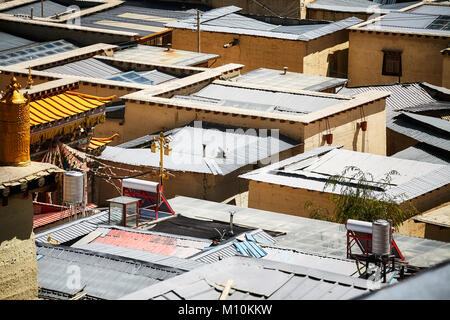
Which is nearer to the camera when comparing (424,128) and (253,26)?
(424,128)

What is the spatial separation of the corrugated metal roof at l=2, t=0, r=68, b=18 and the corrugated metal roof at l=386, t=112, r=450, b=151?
30.3 m

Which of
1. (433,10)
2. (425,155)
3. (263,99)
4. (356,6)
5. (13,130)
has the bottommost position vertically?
(425,155)

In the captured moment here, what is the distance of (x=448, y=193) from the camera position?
39.5 meters

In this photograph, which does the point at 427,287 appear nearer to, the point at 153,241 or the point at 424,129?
the point at 153,241

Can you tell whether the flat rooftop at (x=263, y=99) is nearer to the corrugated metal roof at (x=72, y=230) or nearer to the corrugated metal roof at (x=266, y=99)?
the corrugated metal roof at (x=266, y=99)

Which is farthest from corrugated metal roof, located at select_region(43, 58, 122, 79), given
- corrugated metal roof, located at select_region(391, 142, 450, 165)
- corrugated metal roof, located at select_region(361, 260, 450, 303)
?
corrugated metal roof, located at select_region(361, 260, 450, 303)

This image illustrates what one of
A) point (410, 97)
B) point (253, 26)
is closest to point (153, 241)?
point (410, 97)

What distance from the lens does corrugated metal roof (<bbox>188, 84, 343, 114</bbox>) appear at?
1900 inches

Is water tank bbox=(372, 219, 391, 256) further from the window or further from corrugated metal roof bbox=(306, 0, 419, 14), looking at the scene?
corrugated metal roof bbox=(306, 0, 419, 14)

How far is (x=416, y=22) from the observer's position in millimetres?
68375

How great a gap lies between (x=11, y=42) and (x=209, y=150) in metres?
23.5

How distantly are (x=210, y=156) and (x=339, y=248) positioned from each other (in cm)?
1323

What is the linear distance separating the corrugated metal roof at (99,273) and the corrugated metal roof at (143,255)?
0.88 meters
